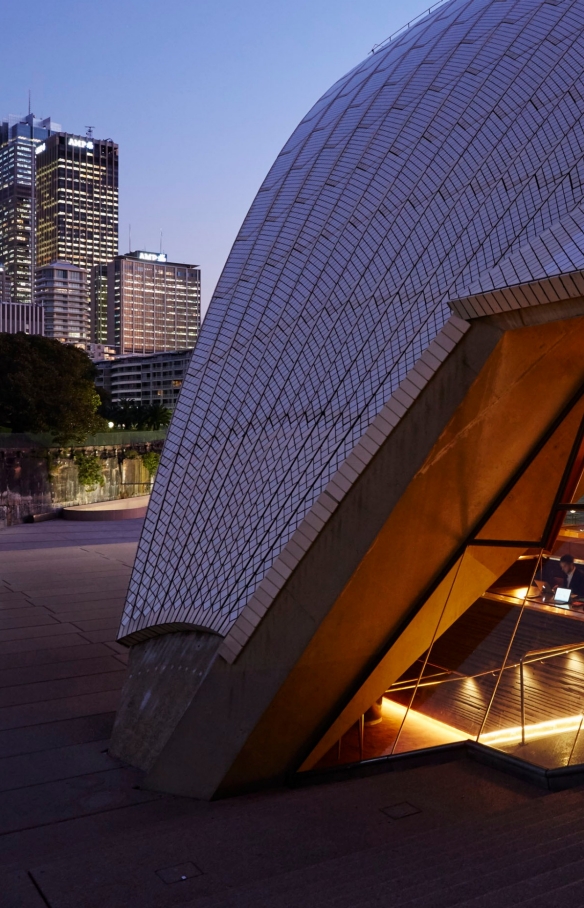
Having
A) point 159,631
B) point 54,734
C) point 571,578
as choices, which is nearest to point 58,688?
point 54,734

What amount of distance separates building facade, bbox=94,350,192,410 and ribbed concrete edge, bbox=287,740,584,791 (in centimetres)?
11369

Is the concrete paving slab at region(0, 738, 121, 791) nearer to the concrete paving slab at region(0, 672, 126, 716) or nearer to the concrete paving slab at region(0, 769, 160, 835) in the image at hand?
the concrete paving slab at region(0, 769, 160, 835)

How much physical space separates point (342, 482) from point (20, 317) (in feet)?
568

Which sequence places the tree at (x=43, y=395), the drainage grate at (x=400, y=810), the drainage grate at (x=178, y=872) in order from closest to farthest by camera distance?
the drainage grate at (x=178, y=872) < the drainage grate at (x=400, y=810) < the tree at (x=43, y=395)

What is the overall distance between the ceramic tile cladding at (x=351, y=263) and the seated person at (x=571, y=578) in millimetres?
2329

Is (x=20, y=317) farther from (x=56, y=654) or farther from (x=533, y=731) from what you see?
(x=533, y=731)

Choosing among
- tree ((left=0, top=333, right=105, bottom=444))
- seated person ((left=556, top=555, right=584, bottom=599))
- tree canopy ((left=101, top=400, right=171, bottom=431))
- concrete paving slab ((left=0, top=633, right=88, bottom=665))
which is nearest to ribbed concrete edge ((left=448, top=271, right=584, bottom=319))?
seated person ((left=556, top=555, right=584, bottom=599))

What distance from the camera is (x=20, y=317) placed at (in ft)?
557

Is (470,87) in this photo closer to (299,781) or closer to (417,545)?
(417,545)

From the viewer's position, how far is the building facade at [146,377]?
124125mm

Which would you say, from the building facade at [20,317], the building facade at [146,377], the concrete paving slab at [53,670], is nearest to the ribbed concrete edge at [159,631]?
the concrete paving slab at [53,670]

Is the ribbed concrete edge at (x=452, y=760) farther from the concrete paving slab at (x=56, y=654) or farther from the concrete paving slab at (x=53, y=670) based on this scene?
the concrete paving slab at (x=56, y=654)

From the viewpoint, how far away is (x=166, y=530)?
10.6 meters

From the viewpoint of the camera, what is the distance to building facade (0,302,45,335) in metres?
165
